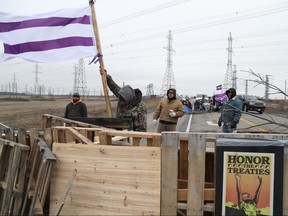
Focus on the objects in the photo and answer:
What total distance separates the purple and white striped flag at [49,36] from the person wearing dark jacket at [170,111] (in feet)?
6.42

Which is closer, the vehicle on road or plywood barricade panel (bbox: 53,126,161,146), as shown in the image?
plywood barricade panel (bbox: 53,126,161,146)

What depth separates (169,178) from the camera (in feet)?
11.3

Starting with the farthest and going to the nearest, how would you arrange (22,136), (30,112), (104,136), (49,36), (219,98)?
(30,112), (219,98), (49,36), (22,136), (104,136)

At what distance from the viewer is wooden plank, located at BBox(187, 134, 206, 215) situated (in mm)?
3361

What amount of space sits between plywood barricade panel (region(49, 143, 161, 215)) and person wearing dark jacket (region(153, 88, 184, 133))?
3.34m

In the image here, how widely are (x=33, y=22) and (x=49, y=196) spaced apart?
4.81 m

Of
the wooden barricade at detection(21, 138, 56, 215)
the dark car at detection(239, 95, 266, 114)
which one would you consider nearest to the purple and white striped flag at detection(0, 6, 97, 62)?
the wooden barricade at detection(21, 138, 56, 215)

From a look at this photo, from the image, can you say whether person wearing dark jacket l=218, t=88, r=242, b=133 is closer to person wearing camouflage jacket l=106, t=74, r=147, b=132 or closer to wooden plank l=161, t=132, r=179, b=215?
person wearing camouflage jacket l=106, t=74, r=147, b=132

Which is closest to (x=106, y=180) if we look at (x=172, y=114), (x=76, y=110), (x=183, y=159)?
(x=183, y=159)

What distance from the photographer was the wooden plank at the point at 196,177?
132 inches

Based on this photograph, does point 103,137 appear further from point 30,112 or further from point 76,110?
point 30,112

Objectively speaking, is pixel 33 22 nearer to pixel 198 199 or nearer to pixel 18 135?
pixel 18 135

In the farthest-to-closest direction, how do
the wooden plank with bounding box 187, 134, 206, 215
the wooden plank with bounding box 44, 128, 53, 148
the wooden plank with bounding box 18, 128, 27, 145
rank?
the wooden plank with bounding box 18, 128, 27, 145, the wooden plank with bounding box 44, 128, 53, 148, the wooden plank with bounding box 187, 134, 206, 215

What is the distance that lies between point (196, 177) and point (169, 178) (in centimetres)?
29
